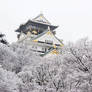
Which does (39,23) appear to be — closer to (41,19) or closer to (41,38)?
(41,19)

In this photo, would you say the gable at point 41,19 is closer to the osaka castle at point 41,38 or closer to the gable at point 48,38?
the osaka castle at point 41,38

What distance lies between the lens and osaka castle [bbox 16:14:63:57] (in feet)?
121

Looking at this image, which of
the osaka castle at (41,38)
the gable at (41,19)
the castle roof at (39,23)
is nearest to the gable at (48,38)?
the osaka castle at (41,38)

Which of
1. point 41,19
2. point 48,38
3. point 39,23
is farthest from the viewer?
point 41,19

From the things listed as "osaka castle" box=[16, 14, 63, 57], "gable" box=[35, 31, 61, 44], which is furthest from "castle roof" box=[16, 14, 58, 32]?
"gable" box=[35, 31, 61, 44]

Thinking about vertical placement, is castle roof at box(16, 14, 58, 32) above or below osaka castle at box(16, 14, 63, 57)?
above

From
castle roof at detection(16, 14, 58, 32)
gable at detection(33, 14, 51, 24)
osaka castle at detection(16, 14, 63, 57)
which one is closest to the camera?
osaka castle at detection(16, 14, 63, 57)

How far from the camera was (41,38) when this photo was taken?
3916cm

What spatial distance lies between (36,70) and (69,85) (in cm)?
494

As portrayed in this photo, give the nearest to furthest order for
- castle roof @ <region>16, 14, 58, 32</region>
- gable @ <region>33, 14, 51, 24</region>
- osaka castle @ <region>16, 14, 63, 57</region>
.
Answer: osaka castle @ <region>16, 14, 63, 57</region>
castle roof @ <region>16, 14, 58, 32</region>
gable @ <region>33, 14, 51, 24</region>

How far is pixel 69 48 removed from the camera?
1415cm

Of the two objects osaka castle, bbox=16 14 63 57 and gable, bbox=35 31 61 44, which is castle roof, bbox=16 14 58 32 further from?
gable, bbox=35 31 61 44

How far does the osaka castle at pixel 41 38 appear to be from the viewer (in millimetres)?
36931

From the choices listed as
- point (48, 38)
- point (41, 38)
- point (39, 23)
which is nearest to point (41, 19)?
point (39, 23)
